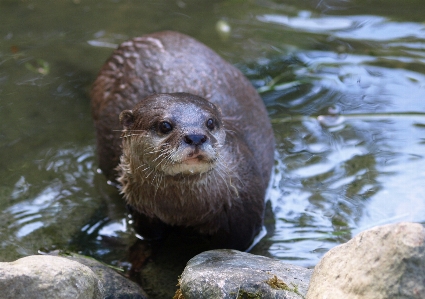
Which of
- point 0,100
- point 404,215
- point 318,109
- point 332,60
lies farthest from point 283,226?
point 0,100

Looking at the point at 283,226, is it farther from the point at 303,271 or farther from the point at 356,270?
the point at 356,270

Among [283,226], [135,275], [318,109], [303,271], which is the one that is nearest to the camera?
[303,271]

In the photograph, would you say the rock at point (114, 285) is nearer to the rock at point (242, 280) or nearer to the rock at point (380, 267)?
the rock at point (242, 280)

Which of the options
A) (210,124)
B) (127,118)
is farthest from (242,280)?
(127,118)

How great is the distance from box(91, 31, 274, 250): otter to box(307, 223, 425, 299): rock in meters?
0.73

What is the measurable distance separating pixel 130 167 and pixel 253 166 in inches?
29.2

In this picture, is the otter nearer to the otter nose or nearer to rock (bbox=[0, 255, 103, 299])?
the otter nose

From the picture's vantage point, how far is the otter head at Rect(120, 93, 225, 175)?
2.73m

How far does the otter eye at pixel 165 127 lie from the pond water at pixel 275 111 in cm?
102

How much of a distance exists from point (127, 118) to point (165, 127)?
0.39 meters

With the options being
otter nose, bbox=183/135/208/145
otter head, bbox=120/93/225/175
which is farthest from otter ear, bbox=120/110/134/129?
otter nose, bbox=183/135/208/145

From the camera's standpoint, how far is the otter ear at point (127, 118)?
3.21 m

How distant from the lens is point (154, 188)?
319 cm

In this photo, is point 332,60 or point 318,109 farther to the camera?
point 332,60
